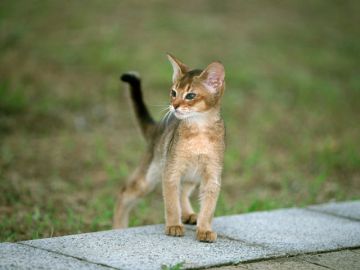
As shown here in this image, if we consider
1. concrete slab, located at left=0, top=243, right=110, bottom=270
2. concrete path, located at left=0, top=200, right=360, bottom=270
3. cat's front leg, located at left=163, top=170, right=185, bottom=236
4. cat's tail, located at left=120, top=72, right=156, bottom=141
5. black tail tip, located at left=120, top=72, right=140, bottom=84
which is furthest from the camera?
cat's tail, located at left=120, top=72, right=156, bottom=141

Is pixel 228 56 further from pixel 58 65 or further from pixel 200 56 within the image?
pixel 58 65

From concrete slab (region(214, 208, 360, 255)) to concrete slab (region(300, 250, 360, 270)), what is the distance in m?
0.09

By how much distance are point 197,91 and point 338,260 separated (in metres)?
1.30

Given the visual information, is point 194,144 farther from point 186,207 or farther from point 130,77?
point 130,77

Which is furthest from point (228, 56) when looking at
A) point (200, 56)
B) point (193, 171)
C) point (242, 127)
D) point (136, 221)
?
point (193, 171)

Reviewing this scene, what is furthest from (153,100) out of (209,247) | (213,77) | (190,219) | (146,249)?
(146,249)

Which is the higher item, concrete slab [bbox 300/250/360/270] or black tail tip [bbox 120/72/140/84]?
black tail tip [bbox 120/72/140/84]

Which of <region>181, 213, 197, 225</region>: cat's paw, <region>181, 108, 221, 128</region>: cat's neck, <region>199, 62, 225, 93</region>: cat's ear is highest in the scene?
<region>199, 62, 225, 93</region>: cat's ear

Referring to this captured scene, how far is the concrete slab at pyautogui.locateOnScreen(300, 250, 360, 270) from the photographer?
3.60 m

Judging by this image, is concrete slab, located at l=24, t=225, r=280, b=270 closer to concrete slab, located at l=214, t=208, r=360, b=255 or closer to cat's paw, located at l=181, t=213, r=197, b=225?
concrete slab, located at l=214, t=208, r=360, b=255

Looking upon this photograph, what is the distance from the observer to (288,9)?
14.1 metres

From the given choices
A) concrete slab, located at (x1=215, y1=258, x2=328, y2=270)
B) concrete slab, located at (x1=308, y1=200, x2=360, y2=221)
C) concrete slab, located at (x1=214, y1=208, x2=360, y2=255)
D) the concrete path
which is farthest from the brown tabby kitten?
concrete slab, located at (x1=308, y1=200, x2=360, y2=221)

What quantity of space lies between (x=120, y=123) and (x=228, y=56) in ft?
9.75

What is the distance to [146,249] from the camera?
368 cm
